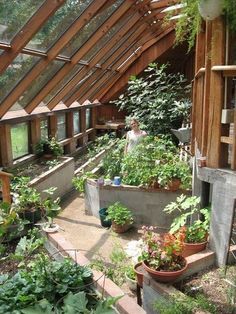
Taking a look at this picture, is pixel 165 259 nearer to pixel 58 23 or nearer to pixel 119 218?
pixel 119 218

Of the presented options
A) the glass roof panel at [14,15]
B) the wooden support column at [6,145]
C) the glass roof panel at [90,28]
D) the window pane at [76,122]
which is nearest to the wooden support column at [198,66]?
the glass roof panel at [14,15]

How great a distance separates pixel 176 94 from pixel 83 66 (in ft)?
9.37

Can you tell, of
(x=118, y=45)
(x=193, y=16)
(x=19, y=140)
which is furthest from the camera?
(x=118, y=45)

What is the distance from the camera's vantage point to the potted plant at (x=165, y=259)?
3.21 m

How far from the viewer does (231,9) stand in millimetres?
2736

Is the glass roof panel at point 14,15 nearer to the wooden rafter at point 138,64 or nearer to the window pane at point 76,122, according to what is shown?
the window pane at point 76,122

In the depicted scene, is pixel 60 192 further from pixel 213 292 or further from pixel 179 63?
pixel 179 63

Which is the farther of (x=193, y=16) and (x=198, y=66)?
(x=198, y=66)

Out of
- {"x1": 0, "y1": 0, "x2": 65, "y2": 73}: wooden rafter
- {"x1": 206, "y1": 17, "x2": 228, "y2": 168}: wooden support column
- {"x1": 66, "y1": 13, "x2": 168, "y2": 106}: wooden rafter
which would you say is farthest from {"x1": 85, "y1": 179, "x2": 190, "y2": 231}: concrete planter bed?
{"x1": 66, "y1": 13, "x2": 168, "y2": 106}: wooden rafter

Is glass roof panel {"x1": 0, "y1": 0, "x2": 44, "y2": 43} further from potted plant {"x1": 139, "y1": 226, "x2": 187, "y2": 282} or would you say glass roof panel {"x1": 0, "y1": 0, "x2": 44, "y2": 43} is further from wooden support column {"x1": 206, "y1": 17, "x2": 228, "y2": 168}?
potted plant {"x1": 139, "y1": 226, "x2": 187, "y2": 282}

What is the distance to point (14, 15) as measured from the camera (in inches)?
173

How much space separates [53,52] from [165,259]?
4.04 meters

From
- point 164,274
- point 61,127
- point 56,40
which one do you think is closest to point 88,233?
point 164,274

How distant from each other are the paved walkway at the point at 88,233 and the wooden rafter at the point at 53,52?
7.73 feet
